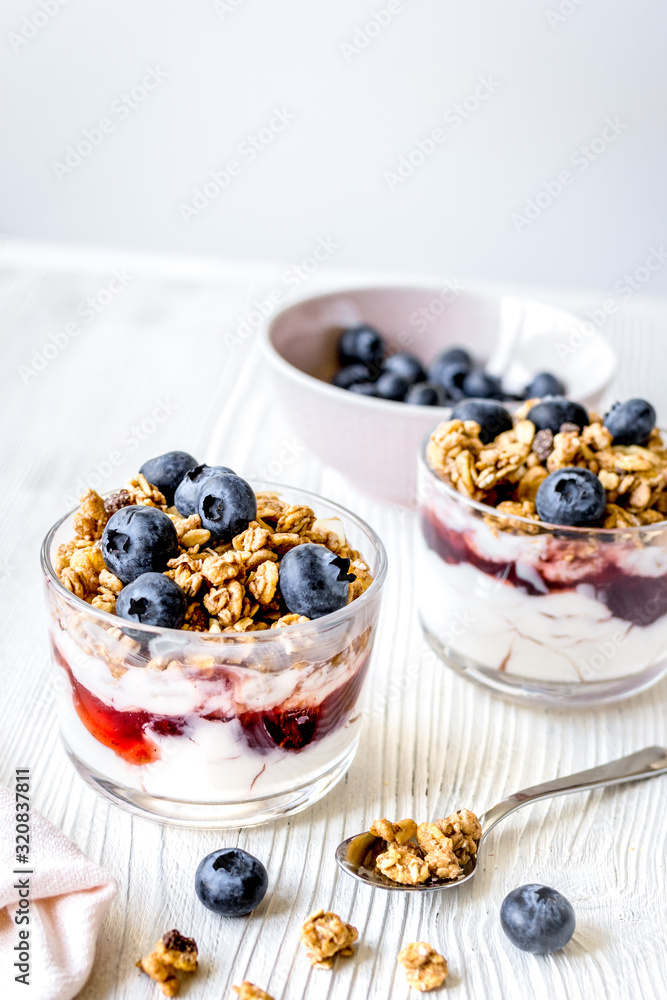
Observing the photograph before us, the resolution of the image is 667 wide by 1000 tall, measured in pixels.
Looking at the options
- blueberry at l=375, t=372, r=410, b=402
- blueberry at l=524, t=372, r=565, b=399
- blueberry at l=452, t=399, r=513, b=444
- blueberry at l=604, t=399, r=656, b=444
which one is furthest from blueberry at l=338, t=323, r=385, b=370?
blueberry at l=604, t=399, r=656, b=444

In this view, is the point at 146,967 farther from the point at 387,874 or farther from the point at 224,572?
the point at 224,572

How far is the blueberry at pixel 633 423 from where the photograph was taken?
129 centimetres

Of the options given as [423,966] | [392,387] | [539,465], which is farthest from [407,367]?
[423,966]

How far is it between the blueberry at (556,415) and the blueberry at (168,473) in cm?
50

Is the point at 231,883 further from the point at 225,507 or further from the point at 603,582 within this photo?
the point at 603,582

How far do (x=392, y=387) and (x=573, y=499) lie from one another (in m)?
0.71

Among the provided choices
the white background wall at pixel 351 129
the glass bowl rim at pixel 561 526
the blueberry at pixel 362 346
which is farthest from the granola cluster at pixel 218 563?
the white background wall at pixel 351 129

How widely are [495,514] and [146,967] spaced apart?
621mm

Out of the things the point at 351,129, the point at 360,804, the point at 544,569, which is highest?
the point at 544,569

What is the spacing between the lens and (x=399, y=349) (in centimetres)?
205

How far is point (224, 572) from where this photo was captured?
3.10 ft

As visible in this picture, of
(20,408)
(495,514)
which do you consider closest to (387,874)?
(495,514)

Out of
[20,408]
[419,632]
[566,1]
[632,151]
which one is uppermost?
[566,1]

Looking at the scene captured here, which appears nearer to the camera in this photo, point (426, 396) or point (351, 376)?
point (426, 396)
